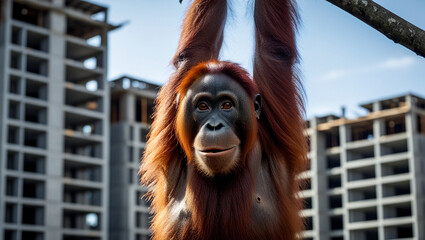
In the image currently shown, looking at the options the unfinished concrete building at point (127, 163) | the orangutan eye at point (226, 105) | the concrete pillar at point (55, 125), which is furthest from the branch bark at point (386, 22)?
the unfinished concrete building at point (127, 163)

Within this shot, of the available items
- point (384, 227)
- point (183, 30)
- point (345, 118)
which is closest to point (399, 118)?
point (345, 118)

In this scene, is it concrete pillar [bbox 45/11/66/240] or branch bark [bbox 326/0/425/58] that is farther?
concrete pillar [bbox 45/11/66/240]

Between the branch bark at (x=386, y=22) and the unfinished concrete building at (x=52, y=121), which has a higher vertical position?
the unfinished concrete building at (x=52, y=121)

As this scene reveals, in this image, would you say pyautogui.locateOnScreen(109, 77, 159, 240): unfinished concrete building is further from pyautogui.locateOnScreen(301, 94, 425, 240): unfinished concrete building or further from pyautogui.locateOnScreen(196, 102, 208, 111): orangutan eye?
pyautogui.locateOnScreen(196, 102, 208, 111): orangutan eye

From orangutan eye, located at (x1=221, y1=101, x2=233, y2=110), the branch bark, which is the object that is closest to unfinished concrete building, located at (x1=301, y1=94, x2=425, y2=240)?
orangutan eye, located at (x1=221, y1=101, x2=233, y2=110)

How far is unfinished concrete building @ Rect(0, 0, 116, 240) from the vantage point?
32375 mm

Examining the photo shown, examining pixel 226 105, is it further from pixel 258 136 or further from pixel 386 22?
pixel 386 22

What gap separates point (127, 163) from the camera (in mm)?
40438

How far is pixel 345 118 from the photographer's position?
4072 cm

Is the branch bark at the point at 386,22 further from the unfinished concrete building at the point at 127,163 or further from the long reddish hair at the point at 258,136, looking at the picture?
the unfinished concrete building at the point at 127,163

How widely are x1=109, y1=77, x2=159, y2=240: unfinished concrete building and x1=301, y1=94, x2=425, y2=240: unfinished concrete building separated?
9610 mm

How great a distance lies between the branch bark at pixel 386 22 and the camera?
252cm

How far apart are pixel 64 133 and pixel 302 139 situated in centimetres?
3261

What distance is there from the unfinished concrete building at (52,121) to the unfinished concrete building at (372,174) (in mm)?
11791
